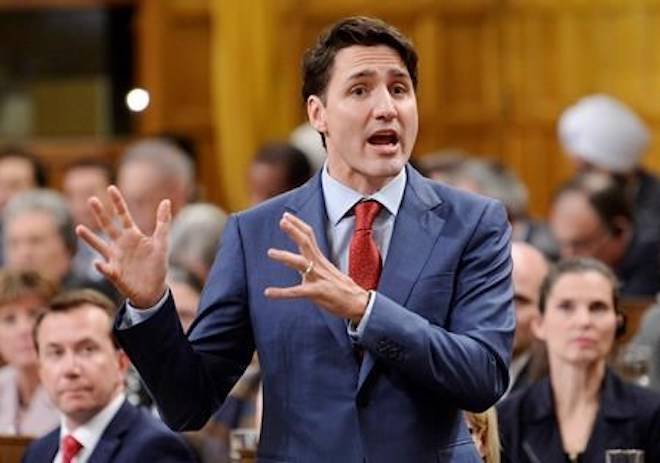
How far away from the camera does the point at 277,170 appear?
7645 mm

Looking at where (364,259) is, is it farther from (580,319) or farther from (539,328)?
(539,328)

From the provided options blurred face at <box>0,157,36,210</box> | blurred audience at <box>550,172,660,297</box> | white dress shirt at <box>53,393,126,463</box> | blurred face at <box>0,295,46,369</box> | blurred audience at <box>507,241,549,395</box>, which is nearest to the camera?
white dress shirt at <box>53,393,126,463</box>

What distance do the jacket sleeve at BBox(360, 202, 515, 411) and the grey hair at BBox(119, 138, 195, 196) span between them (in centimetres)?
447

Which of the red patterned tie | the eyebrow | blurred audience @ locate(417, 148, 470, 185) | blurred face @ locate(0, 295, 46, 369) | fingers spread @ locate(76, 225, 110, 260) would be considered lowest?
blurred face @ locate(0, 295, 46, 369)

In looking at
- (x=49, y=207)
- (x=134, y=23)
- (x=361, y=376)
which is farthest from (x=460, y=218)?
(x=134, y=23)

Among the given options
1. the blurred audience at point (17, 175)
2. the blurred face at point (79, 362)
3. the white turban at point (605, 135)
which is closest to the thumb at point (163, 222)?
the blurred face at point (79, 362)

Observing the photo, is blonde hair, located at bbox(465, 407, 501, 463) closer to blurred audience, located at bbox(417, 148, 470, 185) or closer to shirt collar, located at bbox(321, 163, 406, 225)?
shirt collar, located at bbox(321, 163, 406, 225)

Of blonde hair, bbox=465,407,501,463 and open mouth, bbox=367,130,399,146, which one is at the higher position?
open mouth, bbox=367,130,399,146

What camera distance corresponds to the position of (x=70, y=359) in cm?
472

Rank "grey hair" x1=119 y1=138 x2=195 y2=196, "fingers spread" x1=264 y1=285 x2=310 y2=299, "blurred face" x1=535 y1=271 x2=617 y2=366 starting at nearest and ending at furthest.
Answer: "fingers spread" x1=264 y1=285 x2=310 y2=299
"blurred face" x1=535 y1=271 x2=617 y2=366
"grey hair" x1=119 y1=138 x2=195 y2=196

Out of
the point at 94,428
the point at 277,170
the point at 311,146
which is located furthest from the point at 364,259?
the point at 311,146

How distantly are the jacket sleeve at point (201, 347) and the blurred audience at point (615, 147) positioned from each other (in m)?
4.44

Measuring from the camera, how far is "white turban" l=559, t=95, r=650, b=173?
8.27m

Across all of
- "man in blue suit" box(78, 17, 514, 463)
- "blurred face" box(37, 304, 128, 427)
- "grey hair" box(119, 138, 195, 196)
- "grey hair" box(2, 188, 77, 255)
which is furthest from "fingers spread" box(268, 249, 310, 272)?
"grey hair" box(119, 138, 195, 196)
